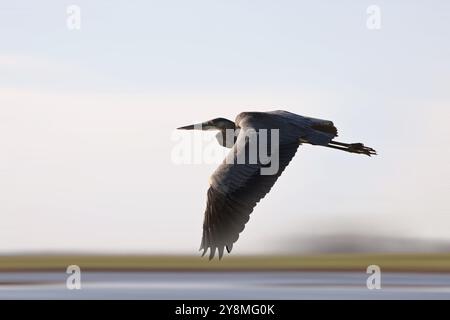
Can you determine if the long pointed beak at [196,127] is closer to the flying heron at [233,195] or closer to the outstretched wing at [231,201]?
the flying heron at [233,195]

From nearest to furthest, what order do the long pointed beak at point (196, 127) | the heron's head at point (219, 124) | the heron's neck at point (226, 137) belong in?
the heron's neck at point (226, 137) → the heron's head at point (219, 124) → the long pointed beak at point (196, 127)

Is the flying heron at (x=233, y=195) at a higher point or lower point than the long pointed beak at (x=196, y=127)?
lower

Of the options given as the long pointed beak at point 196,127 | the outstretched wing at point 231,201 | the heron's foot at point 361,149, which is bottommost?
the outstretched wing at point 231,201

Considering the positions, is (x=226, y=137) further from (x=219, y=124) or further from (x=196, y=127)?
(x=196, y=127)

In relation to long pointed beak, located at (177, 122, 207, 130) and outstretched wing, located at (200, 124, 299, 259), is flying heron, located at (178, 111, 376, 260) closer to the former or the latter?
outstretched wing, located at (200, 124, 299, 259)

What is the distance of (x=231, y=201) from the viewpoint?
12406mm

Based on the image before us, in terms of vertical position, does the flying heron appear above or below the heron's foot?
below

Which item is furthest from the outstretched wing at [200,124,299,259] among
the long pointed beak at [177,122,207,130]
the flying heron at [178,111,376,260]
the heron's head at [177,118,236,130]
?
→ the long pointed beak at [177,122,207,130]

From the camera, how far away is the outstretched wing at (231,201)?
12.3m

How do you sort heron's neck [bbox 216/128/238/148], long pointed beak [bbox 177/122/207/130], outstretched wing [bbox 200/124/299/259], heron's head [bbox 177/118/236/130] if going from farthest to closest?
long pointed beak [bbox 177/122/207/130] → heron's head [bbox 177/118/236/130] → heron's neck [bbox 216/128/238/148] → outstretched wing [bbox 200/124/299/259]

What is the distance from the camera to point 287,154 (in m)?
12.8

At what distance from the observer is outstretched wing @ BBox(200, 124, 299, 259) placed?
40.5ft

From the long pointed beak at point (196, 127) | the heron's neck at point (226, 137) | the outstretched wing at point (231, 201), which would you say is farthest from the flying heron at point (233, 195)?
the long pointed beak at point (196, 127)
